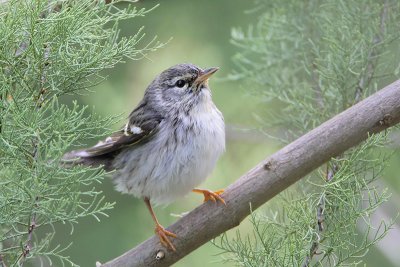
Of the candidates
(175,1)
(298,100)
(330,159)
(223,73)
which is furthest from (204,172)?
(175,1)

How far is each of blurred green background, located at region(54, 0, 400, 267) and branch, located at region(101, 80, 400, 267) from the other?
A: 66.0 inches

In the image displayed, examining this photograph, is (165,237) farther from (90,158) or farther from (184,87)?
(184,87)

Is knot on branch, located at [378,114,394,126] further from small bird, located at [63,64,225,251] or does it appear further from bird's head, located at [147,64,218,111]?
bird's head, located at [147,64,218,111]

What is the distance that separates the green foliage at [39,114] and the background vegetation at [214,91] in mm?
1550

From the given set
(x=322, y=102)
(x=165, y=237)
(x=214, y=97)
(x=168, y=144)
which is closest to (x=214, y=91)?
(x=214, y=97)

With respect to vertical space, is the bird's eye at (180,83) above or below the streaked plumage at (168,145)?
above

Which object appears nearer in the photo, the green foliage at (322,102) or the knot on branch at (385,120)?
the green foliage at (322,102)

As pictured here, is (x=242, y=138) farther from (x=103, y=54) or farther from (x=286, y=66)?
(x=103, y=54)

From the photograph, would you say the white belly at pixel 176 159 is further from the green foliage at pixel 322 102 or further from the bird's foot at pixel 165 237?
the bird's foot at pixel 165 237

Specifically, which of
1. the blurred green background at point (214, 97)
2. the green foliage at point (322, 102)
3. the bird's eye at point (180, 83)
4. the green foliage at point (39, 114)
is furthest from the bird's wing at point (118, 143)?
the green foliage at point (39, 114)

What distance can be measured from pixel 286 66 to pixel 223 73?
0.85 metres

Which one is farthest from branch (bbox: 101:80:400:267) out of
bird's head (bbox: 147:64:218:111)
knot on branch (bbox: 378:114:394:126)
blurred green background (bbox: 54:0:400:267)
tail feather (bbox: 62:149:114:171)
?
blurred green background (bbox: 54:0:400:267)

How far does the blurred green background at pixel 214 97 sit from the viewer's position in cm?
466

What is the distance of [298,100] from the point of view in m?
3.63
